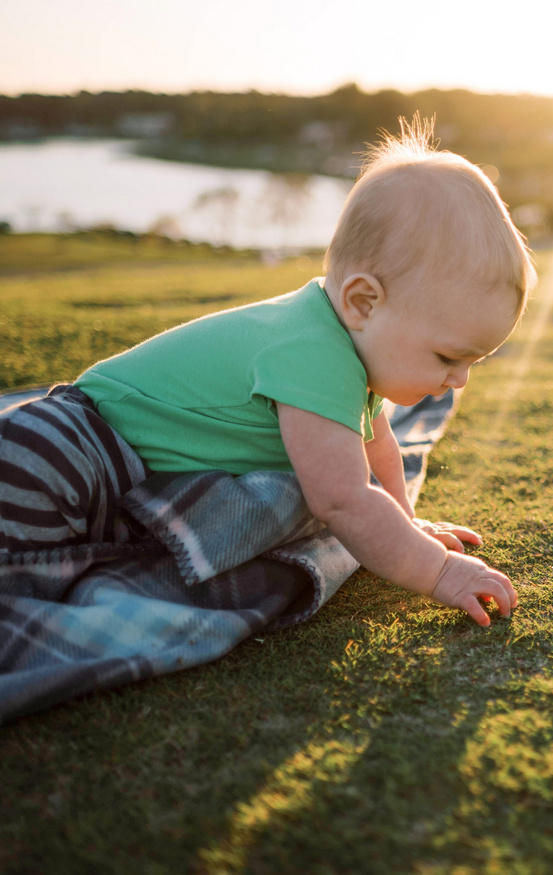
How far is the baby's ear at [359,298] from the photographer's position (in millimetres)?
1404

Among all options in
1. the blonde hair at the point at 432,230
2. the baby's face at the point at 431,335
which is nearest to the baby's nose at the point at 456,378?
the baby's face at the point at 431,335

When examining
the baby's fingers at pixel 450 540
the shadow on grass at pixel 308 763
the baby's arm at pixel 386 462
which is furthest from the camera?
the baby's arm at pixel 386 462

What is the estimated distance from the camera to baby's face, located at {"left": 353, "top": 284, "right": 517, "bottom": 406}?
1373 mm

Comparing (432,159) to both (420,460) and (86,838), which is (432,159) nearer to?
(420,460)

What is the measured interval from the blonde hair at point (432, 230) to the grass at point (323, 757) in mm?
716

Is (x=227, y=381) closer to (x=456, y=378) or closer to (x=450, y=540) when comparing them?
(x=456, y=378)

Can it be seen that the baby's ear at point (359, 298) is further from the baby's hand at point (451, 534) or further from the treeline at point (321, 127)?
the treeline at point (321, 127)

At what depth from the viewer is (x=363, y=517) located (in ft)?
4.38

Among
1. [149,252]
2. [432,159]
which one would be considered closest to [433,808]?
[432,159]

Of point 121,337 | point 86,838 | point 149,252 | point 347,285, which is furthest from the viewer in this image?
point 149,252

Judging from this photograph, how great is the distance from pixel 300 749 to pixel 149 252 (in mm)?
14938

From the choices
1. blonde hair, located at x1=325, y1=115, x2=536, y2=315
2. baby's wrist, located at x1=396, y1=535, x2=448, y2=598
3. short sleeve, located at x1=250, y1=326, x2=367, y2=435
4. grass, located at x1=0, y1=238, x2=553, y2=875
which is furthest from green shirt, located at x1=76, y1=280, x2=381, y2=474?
grass, located at x1=0, y1=238, x2=553, y2=875

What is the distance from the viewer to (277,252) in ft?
58.9

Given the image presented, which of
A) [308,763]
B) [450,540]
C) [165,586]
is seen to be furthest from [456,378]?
[308,763]
